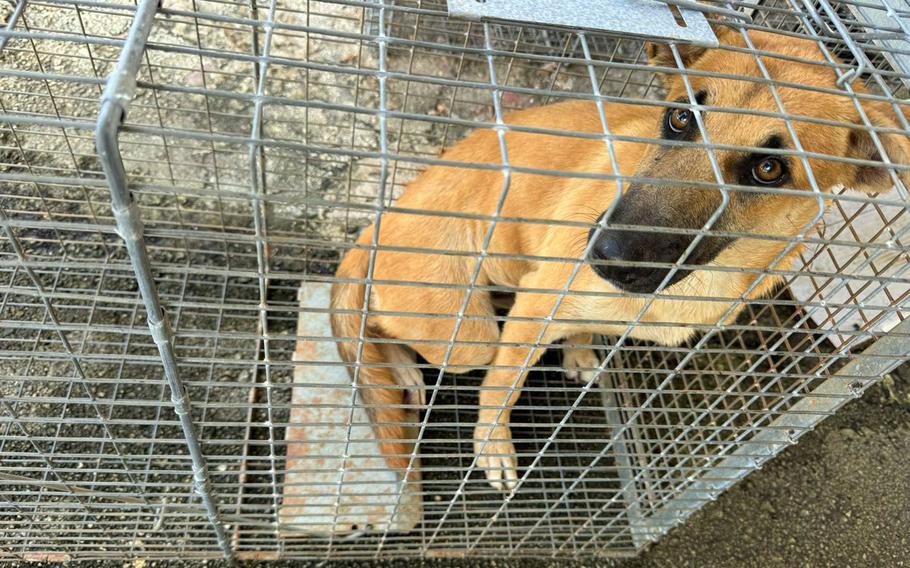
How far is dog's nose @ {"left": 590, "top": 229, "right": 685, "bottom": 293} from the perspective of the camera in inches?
58.5

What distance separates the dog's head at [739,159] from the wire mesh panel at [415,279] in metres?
0.01

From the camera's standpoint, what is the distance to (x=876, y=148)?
5.95ft

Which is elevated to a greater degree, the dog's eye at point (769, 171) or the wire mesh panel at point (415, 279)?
the dog's eye at point (769, 171)

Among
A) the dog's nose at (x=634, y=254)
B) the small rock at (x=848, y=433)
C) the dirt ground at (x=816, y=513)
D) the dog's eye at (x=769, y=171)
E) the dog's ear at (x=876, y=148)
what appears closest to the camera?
the dog's nose at (x=634, y=254)

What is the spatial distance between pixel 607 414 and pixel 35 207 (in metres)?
2.75

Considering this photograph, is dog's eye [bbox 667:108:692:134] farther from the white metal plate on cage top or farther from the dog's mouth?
the dog's mouth

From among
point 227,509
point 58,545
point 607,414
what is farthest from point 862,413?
point 58,545

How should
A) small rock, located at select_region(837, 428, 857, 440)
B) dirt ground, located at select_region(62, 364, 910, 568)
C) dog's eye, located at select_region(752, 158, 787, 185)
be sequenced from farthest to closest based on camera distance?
small rock, located at select_region(837, 428, 857, 440)
dirt ground, located at select_region(62, 364, 910, 568)
dog's eye, located at select_region(752, 158, 787, 185)

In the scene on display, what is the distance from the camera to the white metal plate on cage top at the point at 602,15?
133 cm

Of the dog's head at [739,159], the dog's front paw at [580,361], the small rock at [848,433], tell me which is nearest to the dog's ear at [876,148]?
the dog's head at [739,159]

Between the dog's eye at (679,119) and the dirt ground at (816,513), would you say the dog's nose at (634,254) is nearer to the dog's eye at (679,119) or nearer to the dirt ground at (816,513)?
the dog's eye at (679,119)

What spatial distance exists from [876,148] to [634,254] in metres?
Result: 0.90

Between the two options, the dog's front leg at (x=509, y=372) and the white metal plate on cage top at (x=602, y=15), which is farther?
the dog's front leg at (x=509, y=372)

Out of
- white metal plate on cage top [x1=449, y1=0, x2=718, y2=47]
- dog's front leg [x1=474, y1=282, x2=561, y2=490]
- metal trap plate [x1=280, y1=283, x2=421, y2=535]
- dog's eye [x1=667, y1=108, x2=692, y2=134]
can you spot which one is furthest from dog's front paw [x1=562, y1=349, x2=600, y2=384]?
white metal plate on cage top [x1=449, y1=0, x2=718, y2=47]
